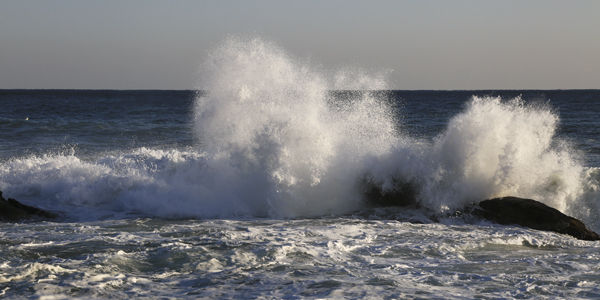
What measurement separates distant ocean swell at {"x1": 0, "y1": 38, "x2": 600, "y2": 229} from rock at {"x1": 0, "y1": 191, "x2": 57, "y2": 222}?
52cm

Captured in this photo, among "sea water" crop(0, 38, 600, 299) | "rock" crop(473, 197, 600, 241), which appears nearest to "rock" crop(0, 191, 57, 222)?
"sea water" crop(0, 38, 600, 299)

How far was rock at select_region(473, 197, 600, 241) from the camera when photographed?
30.7 ft

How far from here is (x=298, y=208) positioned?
36.1ft

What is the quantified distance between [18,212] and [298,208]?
4.56 meters

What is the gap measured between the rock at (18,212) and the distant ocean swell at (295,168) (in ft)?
1.71

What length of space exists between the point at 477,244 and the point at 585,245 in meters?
1.57

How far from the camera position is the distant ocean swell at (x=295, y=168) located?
1119 cm

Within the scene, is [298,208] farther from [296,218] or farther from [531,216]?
[531,216]

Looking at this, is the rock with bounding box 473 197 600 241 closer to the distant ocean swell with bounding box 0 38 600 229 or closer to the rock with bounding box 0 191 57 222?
the distant ocean swell with bounding box 0 38 600 229

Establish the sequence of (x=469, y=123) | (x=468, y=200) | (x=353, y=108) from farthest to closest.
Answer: (x=353, y=108) → (x=469, y=123) → (x=468, y=200)

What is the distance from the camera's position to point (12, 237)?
27.4ft

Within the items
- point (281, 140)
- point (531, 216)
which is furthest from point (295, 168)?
point (531, 216)

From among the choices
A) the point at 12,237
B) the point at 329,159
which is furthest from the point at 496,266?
the point at 12,237

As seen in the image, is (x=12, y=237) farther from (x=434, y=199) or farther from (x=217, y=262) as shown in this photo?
(x=434, y=199)
